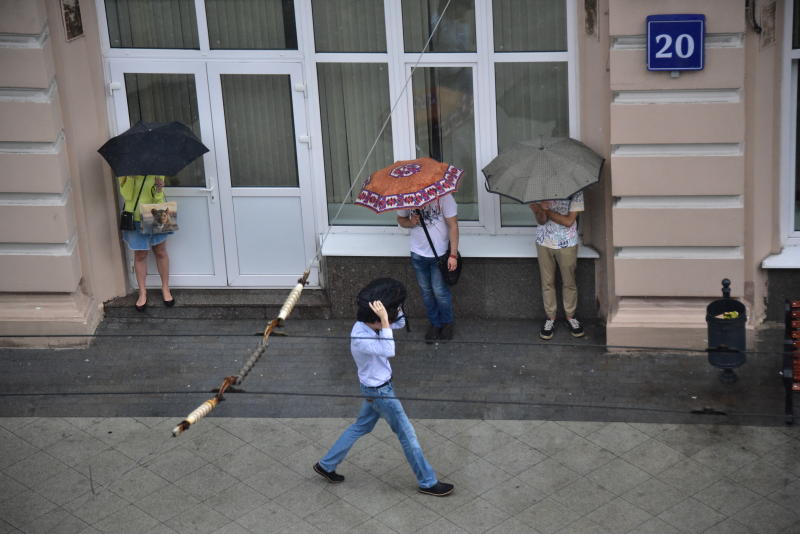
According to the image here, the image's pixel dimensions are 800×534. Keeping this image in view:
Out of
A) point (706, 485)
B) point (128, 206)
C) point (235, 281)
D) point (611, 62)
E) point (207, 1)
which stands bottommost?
point (706, 485)

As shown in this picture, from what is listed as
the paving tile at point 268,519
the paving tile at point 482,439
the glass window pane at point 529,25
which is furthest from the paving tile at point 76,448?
the glass window pane at point 529,25

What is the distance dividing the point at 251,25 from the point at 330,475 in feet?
14.5

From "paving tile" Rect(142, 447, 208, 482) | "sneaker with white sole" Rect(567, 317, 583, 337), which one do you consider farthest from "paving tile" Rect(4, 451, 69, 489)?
"sneaker with white sole" Rect(567, 317, 583, 337)

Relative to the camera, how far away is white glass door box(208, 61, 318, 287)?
452 inches

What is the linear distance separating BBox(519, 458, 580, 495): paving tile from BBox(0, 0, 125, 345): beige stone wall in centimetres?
463

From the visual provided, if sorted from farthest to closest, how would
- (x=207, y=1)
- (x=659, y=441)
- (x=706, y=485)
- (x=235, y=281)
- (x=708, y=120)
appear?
(x=235, y=281), (x=207, y=1), (x=708, y=120), (x=659, y=441), (x=706, y=485)

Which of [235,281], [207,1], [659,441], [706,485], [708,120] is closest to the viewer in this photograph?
[706,485]

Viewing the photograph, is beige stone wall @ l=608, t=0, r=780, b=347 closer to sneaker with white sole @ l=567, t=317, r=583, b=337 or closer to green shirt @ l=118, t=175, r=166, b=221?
sneaker with white sole @ l=567, t=317, r=583, b=337

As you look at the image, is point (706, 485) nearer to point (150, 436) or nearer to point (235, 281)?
point (150, 436)

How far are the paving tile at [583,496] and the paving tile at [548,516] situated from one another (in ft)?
0.20

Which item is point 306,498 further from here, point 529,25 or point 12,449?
point 529,25

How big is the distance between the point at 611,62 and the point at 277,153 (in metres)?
3.33

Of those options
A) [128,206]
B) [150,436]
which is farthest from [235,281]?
[150,436]

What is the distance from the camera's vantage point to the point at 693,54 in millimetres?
10062
